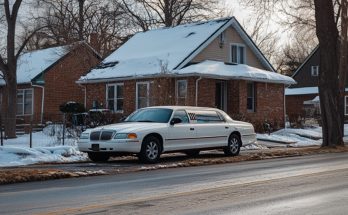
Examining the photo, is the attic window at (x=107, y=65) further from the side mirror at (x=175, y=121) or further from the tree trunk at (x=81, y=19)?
the side mirror at (x=175, y=121)

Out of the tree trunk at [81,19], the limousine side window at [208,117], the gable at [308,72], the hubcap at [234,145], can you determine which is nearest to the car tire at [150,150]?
the limousine side window at [208,117]

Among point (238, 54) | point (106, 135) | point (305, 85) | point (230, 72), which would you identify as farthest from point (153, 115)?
point (305, 85)

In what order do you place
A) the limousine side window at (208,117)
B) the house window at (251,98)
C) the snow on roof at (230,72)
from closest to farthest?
1. the limousine side window at (208,117)
2. the snow on roof at (230,72)
3. the house window at (251,98)

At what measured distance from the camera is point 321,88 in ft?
78.4

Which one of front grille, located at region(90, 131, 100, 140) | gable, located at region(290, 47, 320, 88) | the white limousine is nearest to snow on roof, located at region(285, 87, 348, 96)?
gable, located at region(290, 47, 320, 88)

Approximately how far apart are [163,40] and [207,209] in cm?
2861

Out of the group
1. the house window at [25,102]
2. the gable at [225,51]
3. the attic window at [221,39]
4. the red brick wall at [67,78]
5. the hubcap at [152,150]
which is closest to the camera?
the hubcap at [152,150]

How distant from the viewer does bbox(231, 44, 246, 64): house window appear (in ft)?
117

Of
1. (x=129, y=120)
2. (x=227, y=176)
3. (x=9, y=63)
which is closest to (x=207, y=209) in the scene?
(x=227, y=176)

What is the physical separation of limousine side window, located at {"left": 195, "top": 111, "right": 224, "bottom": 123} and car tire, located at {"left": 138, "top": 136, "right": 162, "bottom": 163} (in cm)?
211

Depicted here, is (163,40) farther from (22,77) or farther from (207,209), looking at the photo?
(207,209)

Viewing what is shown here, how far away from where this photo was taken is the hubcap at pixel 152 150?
1689cm

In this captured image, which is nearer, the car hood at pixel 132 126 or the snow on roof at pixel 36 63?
the car hood at pixel 132 126

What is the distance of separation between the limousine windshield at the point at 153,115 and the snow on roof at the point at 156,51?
12855 millimetres
